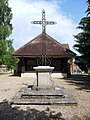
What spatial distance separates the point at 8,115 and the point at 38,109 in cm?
141

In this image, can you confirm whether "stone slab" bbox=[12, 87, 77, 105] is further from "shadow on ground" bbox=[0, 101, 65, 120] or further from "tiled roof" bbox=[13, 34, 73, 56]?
"tiled roof" bbox=[13, 34, 73, 56]

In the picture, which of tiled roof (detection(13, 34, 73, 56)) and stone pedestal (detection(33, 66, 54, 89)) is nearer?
stone pedestal (detection(33, 66, 54, 89))

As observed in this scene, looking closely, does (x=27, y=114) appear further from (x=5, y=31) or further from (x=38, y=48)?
(x=5, y=31)

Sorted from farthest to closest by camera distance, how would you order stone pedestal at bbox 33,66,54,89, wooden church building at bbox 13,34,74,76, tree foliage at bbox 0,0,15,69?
1. tree foliage at bbox 0,0,15,69
2. wooden church building at bbox 13,34,74,76
3. stone pedestal at bbox 33,66,54,89

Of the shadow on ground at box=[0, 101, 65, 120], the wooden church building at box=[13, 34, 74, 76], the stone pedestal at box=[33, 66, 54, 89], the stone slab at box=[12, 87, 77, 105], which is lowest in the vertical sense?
the shadow on ground at box=[0, 101, 65, 120]

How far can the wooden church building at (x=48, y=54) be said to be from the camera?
31.5 meters

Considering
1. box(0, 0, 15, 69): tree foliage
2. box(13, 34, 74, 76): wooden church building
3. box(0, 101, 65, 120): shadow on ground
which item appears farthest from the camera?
box(0, 0, 15, 69): tree foliage

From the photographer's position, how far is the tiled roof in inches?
1242

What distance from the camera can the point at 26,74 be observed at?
3256 cm

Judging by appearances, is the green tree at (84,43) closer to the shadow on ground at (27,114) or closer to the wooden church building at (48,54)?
the wooden church building at (48,54)

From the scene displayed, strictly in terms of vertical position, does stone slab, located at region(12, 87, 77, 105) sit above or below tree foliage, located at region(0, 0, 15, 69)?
below

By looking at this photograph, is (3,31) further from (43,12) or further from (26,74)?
(43,12)

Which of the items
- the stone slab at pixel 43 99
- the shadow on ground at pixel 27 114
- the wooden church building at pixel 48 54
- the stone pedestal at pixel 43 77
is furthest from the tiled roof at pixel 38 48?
the shadow on ground at pixel 27 114

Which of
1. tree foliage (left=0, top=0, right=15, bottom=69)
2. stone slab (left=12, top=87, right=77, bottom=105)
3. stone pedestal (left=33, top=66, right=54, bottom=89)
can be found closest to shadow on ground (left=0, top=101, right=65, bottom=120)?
stone slab (left=12, top=87, right=77, bottom=105)
